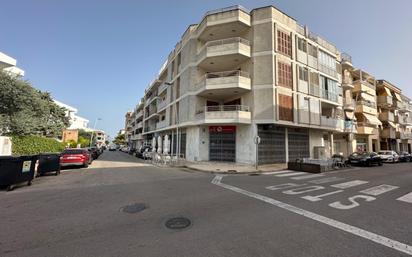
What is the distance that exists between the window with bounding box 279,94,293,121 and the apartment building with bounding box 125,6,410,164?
0.11 meters

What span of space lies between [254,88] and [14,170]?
18436 millimetres

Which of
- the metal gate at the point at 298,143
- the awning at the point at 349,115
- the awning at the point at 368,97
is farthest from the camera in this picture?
the awning at the point at 368,97

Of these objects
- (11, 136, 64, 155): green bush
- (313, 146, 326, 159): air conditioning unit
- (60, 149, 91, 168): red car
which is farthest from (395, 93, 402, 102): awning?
(11, 136, 64, 155): green bush

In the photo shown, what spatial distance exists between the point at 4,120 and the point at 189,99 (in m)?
18.1

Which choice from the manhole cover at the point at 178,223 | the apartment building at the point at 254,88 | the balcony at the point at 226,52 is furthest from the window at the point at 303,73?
the manhole cover at the point at 178,223

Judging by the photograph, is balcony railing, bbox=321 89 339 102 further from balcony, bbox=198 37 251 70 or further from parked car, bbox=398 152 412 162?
parked car, bbox=398 152 412 162

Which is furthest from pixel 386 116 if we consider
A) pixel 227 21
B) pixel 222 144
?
pixel 227 21

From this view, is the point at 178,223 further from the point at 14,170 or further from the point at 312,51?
the point at 312,51

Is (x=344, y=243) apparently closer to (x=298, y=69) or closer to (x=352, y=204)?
(x=352, y=204)

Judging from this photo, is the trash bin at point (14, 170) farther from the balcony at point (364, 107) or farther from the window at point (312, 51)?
the balcony at point (364, 107)

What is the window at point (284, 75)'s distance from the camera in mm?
19297

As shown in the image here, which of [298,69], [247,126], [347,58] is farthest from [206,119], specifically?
[347,58]

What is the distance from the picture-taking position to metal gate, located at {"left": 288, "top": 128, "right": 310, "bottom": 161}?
844 inches

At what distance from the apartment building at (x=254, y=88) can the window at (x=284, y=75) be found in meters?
Answer: 0.03
